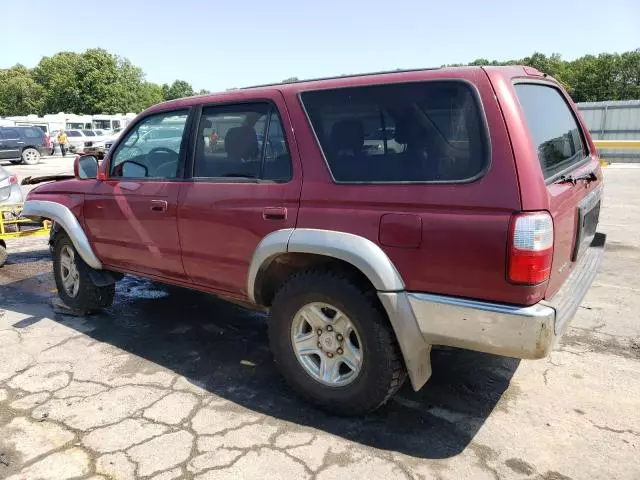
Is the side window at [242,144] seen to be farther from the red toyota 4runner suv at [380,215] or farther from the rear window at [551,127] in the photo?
the rear window at [551,127]

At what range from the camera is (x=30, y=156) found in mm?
23281

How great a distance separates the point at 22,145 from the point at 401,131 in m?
24.5

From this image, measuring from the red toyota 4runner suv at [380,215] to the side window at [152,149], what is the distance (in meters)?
0.02

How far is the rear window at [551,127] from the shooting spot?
8.59 feet

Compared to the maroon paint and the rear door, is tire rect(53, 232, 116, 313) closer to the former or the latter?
the maroon paint

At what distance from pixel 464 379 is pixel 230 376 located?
1.59 meters

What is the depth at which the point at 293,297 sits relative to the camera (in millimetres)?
3012

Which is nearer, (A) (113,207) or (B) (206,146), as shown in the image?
(B) (206,146)

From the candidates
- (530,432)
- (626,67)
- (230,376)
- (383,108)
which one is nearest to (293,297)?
(230,376)

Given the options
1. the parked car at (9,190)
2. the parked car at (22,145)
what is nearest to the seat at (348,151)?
the parked car at (9,190)

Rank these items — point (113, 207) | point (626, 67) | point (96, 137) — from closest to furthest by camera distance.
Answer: point (113, 207) < point (96, 137) < point (626, 67)

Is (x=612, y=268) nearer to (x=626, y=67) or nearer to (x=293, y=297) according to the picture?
(x=293, y=297)

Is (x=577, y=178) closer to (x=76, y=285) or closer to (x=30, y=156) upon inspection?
(x=76, y=285)

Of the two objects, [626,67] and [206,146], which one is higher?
[626,67]
